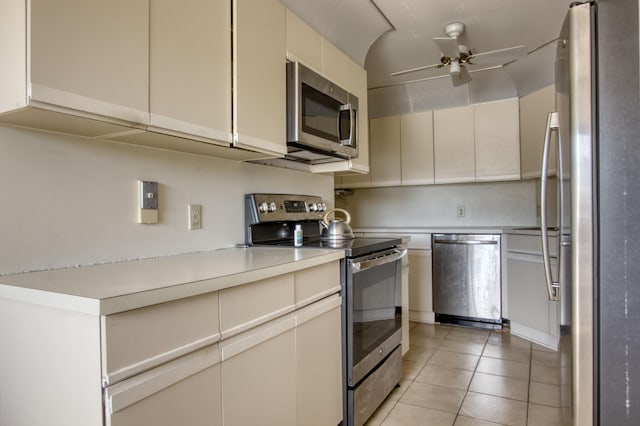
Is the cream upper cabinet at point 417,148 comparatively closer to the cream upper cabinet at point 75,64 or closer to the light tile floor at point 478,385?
the light tile floor at point 478,385

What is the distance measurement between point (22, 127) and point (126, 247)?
507mm

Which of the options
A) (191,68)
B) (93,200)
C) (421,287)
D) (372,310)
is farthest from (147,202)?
(421,287)

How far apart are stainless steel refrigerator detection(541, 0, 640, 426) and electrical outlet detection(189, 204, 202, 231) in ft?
4.82

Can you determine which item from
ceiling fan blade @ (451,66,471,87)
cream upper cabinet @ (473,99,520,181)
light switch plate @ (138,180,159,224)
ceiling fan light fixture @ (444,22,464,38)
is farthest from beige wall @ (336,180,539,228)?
light switch plate @ (138,180,159,224)

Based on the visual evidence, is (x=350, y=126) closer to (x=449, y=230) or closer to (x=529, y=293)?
(x=449, y=230)

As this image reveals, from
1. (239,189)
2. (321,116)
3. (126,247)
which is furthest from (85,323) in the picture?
(321,116)

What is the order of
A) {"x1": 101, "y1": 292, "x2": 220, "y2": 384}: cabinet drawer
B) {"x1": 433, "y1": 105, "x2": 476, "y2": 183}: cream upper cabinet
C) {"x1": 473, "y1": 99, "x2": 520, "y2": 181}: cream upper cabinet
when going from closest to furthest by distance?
{"x1": 101, "y1": 292, "x2": 220, "y2": 384}: cabinet drawer < {"x1": 473, "y1": 99, "x2": 520, "y2": 181}: cream upper cabinet < {"x1": 433, "y1": 105, "x2": 476, "y2": 183}: cream upper cabinet

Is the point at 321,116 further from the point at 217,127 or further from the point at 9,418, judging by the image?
the point at 9,418

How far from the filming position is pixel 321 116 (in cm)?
208

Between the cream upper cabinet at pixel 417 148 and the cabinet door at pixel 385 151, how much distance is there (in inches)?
2.5

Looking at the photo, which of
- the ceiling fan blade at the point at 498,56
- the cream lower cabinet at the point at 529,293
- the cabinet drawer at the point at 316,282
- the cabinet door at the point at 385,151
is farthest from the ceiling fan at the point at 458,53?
the cabinet drawer at the point at 316,282

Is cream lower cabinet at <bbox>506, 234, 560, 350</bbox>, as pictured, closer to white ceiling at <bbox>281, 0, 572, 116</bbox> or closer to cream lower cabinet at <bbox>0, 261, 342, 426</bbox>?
white ceiling at <bbox>281, 0, 572, 116</bbox>

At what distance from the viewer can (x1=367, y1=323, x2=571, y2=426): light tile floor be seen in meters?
1.94

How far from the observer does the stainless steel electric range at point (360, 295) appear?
1.78 meters
